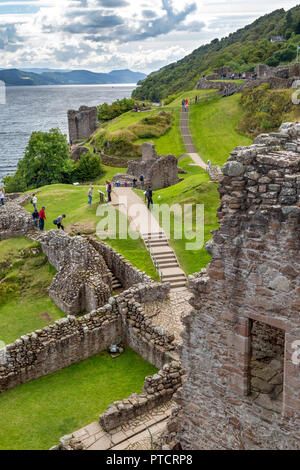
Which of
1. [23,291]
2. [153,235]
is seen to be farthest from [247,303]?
[153,235]

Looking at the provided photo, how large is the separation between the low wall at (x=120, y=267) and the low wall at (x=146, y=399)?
Result: 595 cm

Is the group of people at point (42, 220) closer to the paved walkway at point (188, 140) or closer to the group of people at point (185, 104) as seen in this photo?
the paved walkway at point (188, 140)

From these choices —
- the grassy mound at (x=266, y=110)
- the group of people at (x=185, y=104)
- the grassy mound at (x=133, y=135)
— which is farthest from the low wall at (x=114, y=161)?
the group of people at (x=185, y=104)

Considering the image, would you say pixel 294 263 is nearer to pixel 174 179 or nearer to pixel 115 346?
pixel 115 346

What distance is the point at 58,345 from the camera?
16.0 meters

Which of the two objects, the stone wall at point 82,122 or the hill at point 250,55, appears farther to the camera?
the hill at point 250,55

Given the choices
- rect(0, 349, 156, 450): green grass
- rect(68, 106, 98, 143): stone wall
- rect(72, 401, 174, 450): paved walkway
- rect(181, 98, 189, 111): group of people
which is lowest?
rect(0, 349, 156, 450): green grass

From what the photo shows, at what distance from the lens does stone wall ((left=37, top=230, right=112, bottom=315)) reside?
19.0m

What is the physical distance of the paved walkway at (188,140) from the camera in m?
46.1

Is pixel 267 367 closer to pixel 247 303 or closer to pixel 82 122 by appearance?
pixel 247 303

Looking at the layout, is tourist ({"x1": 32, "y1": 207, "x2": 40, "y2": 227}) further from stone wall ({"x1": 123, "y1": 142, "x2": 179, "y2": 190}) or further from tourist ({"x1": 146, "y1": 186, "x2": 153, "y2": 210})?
stone wall ({"x1": 123, "y1": 142, "x2": 179, "y2": 190})

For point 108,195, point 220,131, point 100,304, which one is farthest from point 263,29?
point 100,304

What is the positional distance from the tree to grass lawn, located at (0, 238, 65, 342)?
66.1 ft

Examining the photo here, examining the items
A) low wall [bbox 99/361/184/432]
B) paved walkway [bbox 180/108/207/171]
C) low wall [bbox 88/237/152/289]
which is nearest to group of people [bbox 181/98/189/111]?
paved walkway [bbox 180/108/207/171]
